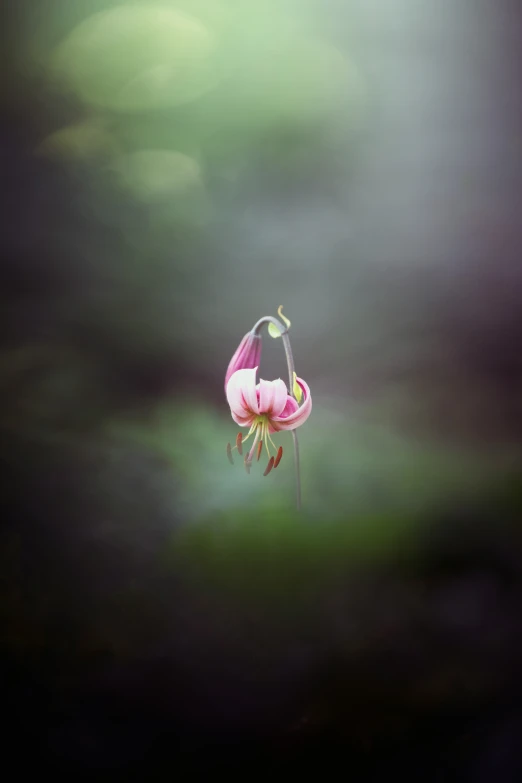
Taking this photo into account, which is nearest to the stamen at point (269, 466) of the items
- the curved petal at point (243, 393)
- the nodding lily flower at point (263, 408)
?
the nodding lily flower at point (263, 408)

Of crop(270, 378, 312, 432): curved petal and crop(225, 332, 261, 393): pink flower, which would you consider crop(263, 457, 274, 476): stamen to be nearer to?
crop(270, 378, 312, 432): curved petal

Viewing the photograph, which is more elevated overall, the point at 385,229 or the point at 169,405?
the point at 385,229

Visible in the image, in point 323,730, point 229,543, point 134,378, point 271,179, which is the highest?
point 271,179

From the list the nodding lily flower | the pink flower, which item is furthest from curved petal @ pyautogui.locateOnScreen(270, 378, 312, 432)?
the pink flower

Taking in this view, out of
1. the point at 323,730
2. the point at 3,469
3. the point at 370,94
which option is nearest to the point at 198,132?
the point at 370,94

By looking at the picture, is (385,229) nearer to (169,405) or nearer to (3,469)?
(169,405)

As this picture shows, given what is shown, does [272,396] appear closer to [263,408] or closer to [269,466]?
[263,408]
